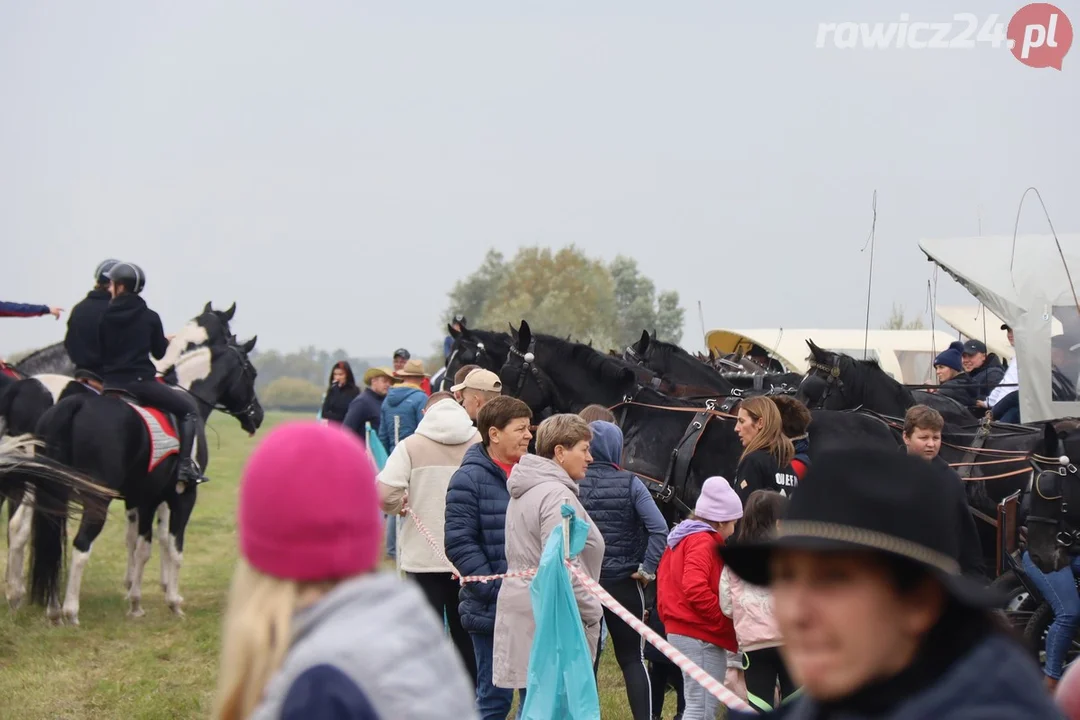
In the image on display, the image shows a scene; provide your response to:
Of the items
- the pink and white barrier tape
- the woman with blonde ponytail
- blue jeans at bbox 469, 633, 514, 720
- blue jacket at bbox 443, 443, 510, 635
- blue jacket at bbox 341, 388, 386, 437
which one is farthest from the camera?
blue jacket at bbox 341, 388, 386, 437

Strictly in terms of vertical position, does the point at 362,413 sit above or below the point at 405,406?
below

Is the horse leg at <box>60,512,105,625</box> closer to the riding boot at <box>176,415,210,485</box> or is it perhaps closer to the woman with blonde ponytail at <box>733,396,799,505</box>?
the riding boot at <box>176,415,210,485</box>

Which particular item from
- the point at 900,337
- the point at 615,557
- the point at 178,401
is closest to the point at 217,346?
the point at 178,401

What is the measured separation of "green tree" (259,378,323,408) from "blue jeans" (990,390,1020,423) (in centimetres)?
10017

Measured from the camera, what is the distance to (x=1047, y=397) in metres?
9.91

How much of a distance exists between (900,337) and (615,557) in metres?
21.2

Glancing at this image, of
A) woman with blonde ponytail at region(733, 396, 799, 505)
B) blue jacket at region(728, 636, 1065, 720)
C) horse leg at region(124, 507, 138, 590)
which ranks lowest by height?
horse leg at region(124, 507, 138, 590)

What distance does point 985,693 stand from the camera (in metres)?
1.59

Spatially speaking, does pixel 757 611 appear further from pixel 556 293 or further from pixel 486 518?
pixel 556 293

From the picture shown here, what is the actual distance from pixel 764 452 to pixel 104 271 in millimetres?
6803

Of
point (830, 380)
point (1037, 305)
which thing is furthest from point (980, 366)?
point (830, 380)

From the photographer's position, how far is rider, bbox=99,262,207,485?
10672 mm

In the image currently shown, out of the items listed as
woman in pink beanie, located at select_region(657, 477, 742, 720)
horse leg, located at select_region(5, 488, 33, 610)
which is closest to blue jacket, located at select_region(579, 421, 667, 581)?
woman in pink beanie, located at select_region(657, 477, 742, 720)

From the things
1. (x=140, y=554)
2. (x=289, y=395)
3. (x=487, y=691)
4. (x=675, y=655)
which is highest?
(x=675, y=655)
